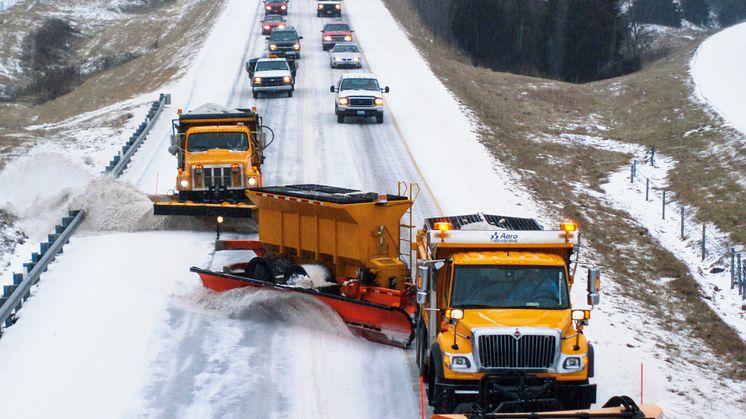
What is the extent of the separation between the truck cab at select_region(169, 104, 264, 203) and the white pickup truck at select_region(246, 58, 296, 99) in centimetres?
1801

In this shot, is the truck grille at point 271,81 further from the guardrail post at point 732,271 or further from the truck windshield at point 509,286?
the truck windshield at point 509,286

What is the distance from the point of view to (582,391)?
12.3 meters

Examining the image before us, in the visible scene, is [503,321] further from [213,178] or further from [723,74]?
[723,74]

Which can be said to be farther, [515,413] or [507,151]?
[507,151]

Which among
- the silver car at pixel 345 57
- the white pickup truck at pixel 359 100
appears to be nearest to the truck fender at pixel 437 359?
the white pickup truck at pixel 359 100

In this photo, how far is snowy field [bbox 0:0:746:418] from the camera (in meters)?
14.5

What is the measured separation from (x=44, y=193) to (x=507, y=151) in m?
16.8

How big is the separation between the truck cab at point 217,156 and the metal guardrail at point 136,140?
4770 mm

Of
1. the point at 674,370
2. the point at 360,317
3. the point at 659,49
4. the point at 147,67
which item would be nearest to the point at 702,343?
the point at 674,370

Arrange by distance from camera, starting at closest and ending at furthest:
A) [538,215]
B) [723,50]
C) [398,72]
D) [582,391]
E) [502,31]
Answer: [582,391]
[538,215]
[398,72]
[723,50]
[502,31]

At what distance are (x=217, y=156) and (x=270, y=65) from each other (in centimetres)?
2056

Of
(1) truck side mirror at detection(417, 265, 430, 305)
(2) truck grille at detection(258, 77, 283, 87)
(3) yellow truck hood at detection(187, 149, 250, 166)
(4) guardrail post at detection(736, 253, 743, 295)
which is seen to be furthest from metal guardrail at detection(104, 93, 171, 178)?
(1) truck side mirror at detection(417, 265, 430, 305)

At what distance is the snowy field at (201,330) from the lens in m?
14.5

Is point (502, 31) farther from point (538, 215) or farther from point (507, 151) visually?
point (538, 215)
